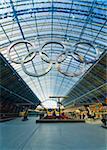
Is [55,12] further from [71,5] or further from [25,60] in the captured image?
[25,60]

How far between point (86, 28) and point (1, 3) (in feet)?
48.7

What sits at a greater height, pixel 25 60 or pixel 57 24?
pixel 57 24

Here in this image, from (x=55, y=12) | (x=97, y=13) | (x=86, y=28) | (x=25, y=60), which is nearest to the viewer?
(x=25, y=60)

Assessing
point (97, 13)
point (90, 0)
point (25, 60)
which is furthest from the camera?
point (97, 13)

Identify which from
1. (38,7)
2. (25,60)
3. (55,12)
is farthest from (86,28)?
(25,60)

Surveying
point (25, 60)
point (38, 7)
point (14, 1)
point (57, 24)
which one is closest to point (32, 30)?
point (57, 24)

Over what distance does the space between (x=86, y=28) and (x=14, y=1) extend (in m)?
13.7

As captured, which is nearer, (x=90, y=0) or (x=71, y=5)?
(x=90, y=0)

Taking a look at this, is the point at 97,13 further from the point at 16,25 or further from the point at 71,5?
the point at 16,25

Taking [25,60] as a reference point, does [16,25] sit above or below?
above

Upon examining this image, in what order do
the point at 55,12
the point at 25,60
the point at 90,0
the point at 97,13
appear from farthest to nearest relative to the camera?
1. the point at 55,12
2. the point at 97,13
3. the point at 90,0
4. the point at 25,60

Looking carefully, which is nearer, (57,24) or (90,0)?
(90,0)

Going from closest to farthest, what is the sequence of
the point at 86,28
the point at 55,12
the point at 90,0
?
the point at 90,0
the point at 55,12
the point at 86,28

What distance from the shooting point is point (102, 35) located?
48.1 metres
